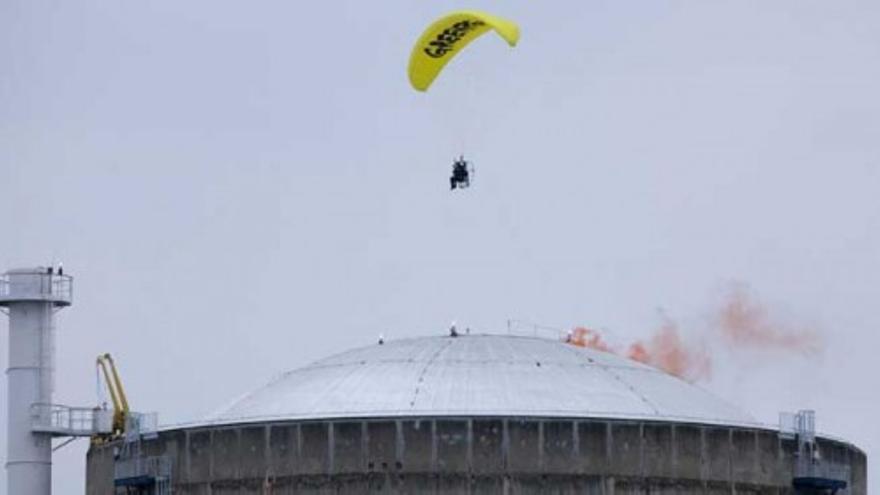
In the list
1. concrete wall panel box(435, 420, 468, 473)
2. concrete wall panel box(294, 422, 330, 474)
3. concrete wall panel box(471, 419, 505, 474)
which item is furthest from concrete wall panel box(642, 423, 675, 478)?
concrete wall panel box(294, 422, 330, 474)

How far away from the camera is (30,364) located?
145 meters

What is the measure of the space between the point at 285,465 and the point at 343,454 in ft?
7.03

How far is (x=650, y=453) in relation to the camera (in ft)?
436

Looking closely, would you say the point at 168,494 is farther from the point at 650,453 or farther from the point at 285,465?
the point at 650,453

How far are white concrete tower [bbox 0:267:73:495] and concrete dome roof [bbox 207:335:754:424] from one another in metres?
8.51

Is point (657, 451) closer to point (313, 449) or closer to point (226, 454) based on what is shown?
point (313, 449)

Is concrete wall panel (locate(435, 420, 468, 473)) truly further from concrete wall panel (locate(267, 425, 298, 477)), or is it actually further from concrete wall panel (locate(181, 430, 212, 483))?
concrete wall panel (locate(181, 430, 212, 483))

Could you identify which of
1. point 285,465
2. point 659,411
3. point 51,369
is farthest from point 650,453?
point 51,369

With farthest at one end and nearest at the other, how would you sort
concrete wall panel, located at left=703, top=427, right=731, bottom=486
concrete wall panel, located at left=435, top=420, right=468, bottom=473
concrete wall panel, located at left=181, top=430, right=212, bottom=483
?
concrete wall panel, located at left=703, top=427, right=731, bottom=486, concrete wall panel, located at left=181, top=430, right=212, bottom=483, concrete wall panel, located at left=435, top=420, right=468, bottom=473

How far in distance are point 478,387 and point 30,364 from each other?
18.6 meters

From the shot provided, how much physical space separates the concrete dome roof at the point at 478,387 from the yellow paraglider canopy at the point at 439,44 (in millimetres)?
9952

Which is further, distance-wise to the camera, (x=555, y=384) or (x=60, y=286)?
(x=60, y=286)

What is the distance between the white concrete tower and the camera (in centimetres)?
14488

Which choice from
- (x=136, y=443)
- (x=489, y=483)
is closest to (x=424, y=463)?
(x=489, y=483)
